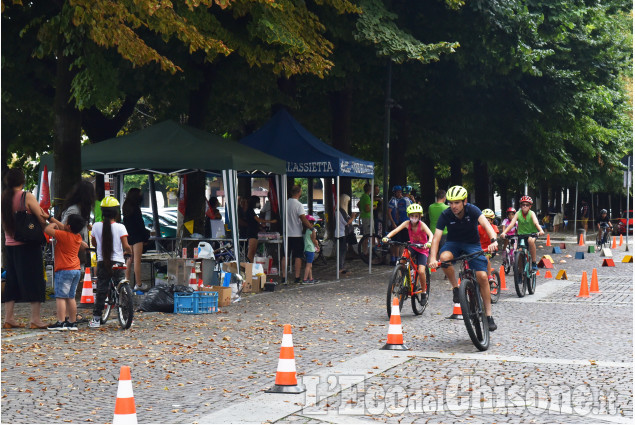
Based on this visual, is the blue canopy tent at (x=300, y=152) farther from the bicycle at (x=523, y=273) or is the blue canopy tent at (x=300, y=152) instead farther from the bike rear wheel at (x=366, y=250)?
the bicycle at (x=523, y=273)

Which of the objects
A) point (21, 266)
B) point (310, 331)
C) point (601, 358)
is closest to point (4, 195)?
point (21, 266)

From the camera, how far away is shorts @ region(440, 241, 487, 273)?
36.6ft

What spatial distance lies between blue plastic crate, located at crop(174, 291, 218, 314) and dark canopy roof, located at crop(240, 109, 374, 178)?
20.0ft

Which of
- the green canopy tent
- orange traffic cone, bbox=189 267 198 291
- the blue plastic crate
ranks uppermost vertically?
the green canopy tent

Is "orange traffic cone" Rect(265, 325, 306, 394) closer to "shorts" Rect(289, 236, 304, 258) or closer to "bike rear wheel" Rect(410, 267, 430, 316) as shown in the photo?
"bike rear wheel" Rect(410, 267, 430, 316)

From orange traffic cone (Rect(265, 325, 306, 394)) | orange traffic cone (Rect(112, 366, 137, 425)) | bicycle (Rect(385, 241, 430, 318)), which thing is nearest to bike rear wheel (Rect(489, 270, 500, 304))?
bicycle (Rect(385, 241, 430, 318))

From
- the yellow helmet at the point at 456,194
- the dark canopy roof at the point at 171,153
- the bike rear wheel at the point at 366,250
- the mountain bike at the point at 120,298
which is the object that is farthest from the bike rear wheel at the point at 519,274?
the bike rear wheel at the point at 366,250

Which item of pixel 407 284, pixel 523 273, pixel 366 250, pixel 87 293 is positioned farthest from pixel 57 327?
pixel 366 250

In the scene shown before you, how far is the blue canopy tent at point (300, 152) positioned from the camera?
64.2 feet

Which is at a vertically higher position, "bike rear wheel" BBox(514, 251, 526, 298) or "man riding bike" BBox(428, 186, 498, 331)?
"man riding bike" BBox(428, 186, 498, 331)

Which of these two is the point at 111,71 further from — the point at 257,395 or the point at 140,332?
the point at 257,395

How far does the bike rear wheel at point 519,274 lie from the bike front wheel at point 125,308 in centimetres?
715

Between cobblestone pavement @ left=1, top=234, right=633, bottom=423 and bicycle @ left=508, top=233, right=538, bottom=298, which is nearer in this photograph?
cobblestone pavement @ left=1, top=234, right=633, bottom=423

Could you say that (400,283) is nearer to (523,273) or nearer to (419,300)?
(419,300)
